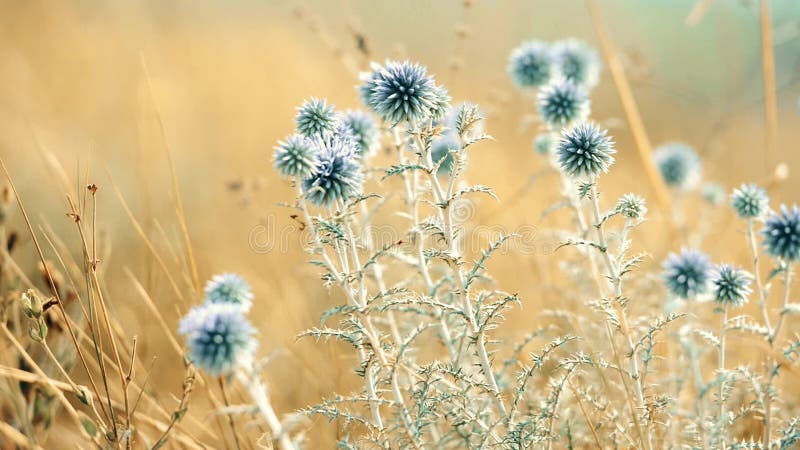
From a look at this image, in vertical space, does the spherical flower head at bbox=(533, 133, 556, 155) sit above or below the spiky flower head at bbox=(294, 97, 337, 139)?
above

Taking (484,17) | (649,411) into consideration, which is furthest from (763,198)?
(484,17)

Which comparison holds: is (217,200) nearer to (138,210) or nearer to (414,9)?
(138,210)

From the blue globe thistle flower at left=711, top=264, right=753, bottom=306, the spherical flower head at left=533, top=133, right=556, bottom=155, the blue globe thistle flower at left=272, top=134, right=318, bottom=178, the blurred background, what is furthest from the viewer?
the blurred background

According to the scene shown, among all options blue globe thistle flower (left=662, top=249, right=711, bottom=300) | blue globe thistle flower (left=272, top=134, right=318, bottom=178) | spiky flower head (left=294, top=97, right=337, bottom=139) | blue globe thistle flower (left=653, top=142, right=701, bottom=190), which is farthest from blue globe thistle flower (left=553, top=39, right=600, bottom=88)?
blue globe thistle flower (left=272, top=134, right=318, bottom=178)

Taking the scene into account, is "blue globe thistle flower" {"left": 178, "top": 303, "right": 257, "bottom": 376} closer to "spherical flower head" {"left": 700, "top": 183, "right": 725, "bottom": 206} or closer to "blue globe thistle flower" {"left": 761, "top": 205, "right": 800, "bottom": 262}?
"blue globe thistle flower" {"left": 761, "top": 205, "right": 800, "bottom": 262}

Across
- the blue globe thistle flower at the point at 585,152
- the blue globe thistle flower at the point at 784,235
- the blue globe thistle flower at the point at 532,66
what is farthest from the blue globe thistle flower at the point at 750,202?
the blue globe thistle flower at the point at 532,66
